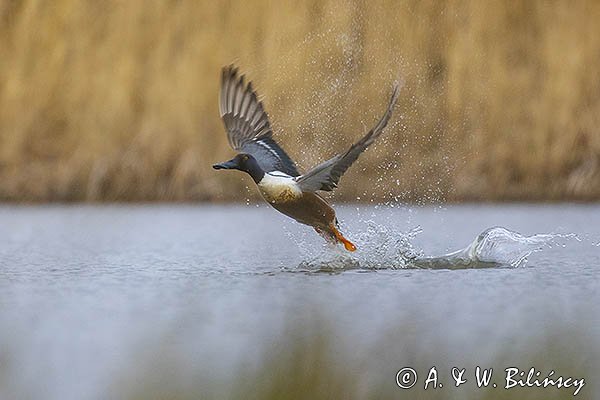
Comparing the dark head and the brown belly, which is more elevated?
the dark head

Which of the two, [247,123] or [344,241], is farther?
[247,123]

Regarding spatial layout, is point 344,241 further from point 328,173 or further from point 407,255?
point 328,173

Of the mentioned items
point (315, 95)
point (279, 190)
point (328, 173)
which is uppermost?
point (315, 95)

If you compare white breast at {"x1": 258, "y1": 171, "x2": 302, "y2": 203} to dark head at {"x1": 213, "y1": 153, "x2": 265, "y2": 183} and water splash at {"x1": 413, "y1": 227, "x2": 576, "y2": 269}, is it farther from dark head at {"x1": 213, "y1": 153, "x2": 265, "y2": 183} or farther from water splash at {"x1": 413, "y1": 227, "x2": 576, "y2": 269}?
water splash at {"x1": 413, "y1": 227, "x2": 576, "y2": 269}

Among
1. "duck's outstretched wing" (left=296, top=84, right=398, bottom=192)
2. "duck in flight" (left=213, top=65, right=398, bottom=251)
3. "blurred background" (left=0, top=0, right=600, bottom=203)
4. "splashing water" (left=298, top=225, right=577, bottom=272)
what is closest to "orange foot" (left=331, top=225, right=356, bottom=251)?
"duck in flight" (left=213, top=65, right=398, bottom=251)

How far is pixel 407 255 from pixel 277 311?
6.42ft

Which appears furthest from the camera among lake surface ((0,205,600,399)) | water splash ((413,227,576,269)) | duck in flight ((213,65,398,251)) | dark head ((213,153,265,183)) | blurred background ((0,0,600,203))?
blurred background ((0,0,600,203))

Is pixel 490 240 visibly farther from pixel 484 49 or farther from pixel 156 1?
pixel 156 1

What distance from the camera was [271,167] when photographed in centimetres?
842

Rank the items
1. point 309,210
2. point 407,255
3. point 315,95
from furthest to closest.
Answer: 1. point 315,95
2. point 407,255
3. point 309,210

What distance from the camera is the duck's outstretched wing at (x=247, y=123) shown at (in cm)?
854

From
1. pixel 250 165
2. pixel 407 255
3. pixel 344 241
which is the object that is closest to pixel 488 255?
pixel 407 255

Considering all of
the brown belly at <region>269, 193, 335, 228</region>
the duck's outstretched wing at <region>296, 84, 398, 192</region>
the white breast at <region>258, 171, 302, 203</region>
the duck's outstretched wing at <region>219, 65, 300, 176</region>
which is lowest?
the brown belly at <region>269, 193, 335, 228</region>

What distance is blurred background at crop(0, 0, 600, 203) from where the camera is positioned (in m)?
14.7
